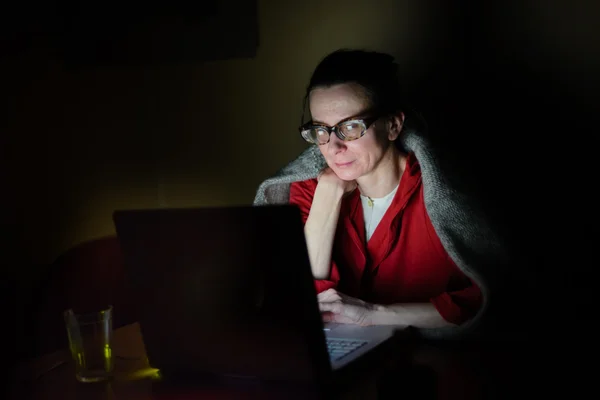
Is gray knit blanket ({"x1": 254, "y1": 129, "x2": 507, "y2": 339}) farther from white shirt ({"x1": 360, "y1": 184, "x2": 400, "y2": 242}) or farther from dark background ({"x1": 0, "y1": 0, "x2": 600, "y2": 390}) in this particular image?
white shirt ({"x1": 360, "y1": 184, "x2": 400, "y2": 242})

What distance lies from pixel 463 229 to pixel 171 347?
29.7 inches

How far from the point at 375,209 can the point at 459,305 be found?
1.34ft

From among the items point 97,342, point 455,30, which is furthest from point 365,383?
point 455,30

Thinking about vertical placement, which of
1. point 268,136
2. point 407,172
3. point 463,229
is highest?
point 268,136

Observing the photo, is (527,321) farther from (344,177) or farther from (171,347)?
(171,347)

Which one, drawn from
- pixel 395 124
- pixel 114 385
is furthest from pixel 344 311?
pixel 395 124

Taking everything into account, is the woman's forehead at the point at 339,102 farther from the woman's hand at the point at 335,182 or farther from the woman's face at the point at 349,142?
the woman's hand at the point at 335,182

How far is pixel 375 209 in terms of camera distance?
1723 millimetres

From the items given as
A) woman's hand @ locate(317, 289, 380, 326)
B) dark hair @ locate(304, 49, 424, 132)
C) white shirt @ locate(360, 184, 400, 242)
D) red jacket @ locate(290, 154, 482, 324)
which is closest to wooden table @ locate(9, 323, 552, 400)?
woman's hand @ locate(317, 289, 380, 326)

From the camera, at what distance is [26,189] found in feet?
5.48

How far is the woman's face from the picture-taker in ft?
5.26

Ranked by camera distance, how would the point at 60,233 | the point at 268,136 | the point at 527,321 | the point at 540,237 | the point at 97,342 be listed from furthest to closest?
the point at 268,136, the point at 60,233, the point at 540,237, the point at 527,321, the point at 97,342

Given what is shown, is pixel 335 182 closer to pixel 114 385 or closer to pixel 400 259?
pixel 400 259

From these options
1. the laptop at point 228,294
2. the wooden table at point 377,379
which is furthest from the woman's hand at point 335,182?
the laptop at point 228,294
